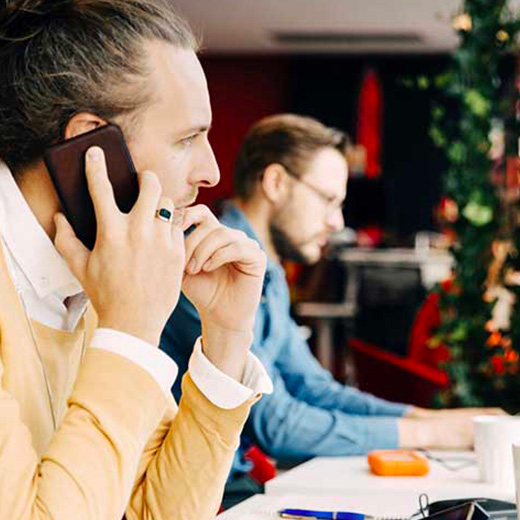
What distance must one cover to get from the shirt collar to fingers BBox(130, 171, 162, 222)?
15cm

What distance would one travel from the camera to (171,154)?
56.2 inches

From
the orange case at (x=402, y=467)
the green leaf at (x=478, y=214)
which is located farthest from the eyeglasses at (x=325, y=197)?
the orange case at (x=402, y=467)

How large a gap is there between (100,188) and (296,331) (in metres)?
1.74

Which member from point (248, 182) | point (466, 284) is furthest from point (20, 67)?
point (466, 284)

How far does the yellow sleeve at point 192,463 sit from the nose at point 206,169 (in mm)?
299

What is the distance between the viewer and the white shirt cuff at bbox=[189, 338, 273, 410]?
4.90 ft

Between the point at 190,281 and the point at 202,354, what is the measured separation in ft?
0.39

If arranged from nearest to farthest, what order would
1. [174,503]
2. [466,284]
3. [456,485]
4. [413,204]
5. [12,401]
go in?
1. [12,401]
2. [174,503]
3. [456,485]
4. [466,284]
5. [413,204]

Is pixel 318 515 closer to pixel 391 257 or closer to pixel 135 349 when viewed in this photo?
pixel 135 349

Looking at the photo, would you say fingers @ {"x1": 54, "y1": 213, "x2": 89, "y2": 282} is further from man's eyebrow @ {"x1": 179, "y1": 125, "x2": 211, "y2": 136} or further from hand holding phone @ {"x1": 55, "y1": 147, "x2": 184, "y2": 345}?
man's eyebrow @ {"x1": 179, "y1": 125, "x2": 211, "y2": 136}

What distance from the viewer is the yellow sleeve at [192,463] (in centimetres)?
150

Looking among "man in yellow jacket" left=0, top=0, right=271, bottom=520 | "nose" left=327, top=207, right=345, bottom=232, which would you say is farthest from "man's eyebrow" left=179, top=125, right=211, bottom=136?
"nose" left=327, top=207, right=345, bottom=232

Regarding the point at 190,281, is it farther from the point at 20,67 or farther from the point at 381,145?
the point at 381,145

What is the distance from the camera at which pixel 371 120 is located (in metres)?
12.1
